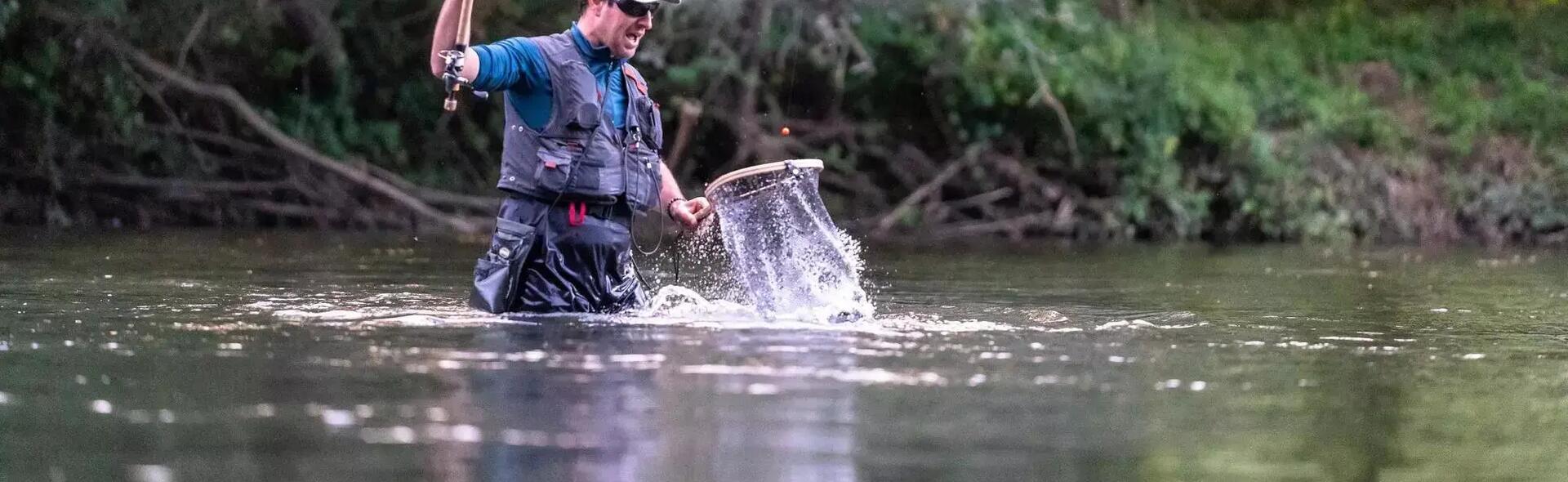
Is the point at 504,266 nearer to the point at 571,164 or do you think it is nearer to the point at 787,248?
the point at 571,164

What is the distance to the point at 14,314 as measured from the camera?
27.2ft

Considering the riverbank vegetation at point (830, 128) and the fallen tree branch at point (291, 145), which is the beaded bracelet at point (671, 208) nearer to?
the riverbank vegetation at point (830, 128)

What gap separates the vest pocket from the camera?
823 centimetres

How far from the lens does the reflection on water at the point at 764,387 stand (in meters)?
4.80

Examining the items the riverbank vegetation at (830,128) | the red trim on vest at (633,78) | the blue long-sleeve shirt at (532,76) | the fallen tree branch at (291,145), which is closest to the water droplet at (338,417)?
the blue long-sleeve shirt at (532,76)

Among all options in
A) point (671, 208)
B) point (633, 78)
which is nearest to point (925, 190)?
point (671, 208)

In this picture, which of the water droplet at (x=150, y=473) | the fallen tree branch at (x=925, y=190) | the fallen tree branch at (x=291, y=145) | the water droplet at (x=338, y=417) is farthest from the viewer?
the fallen tree branch at (x=925, y=190)

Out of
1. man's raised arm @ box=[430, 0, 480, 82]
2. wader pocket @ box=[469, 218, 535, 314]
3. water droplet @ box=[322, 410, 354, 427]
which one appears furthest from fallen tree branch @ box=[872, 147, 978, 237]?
water droplet @ box=[322, 410, 354, 427]

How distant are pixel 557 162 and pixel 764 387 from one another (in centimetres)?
233

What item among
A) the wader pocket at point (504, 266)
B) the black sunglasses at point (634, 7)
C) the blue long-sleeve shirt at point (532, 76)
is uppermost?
the black sunglasses at point (634, 7)

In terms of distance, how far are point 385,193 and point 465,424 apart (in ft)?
46.9

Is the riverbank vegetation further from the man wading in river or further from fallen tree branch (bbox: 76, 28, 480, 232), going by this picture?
the man wading in river

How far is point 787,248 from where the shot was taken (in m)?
9.02

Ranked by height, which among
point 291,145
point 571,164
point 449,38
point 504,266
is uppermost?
point 449,38
